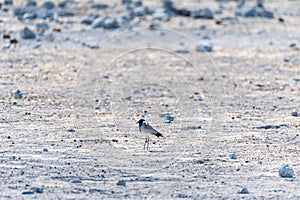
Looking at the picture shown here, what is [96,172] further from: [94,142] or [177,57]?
[177,57]

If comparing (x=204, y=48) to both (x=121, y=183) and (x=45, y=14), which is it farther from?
(x=121, y=183)

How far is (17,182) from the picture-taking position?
22.8 ft

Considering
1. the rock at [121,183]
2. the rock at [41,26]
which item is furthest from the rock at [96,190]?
the rock at [41,26]

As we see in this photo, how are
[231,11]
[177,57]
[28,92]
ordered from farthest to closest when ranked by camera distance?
[231,11]
[177,57]
[28,92]

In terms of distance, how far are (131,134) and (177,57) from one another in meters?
6.50

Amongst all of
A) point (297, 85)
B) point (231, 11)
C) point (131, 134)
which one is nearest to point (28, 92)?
point (131, 134)

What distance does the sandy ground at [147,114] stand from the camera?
716cm

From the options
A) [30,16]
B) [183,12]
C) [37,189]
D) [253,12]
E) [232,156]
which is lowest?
[37,189]

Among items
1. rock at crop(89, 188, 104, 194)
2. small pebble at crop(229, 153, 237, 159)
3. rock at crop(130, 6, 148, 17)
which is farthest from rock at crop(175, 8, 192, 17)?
rock at crop(89, 188, 104, 194)

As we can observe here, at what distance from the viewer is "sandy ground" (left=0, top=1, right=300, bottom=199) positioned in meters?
7.16

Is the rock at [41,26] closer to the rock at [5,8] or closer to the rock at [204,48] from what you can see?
the rock at [5,8]

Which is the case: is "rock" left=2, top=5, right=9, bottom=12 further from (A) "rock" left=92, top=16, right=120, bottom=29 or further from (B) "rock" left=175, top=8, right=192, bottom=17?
(B) "rock" left=175, top=8, right=192, bottom=17

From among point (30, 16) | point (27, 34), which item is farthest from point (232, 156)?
point (30, 16)

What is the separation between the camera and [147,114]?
1031 centimetres
